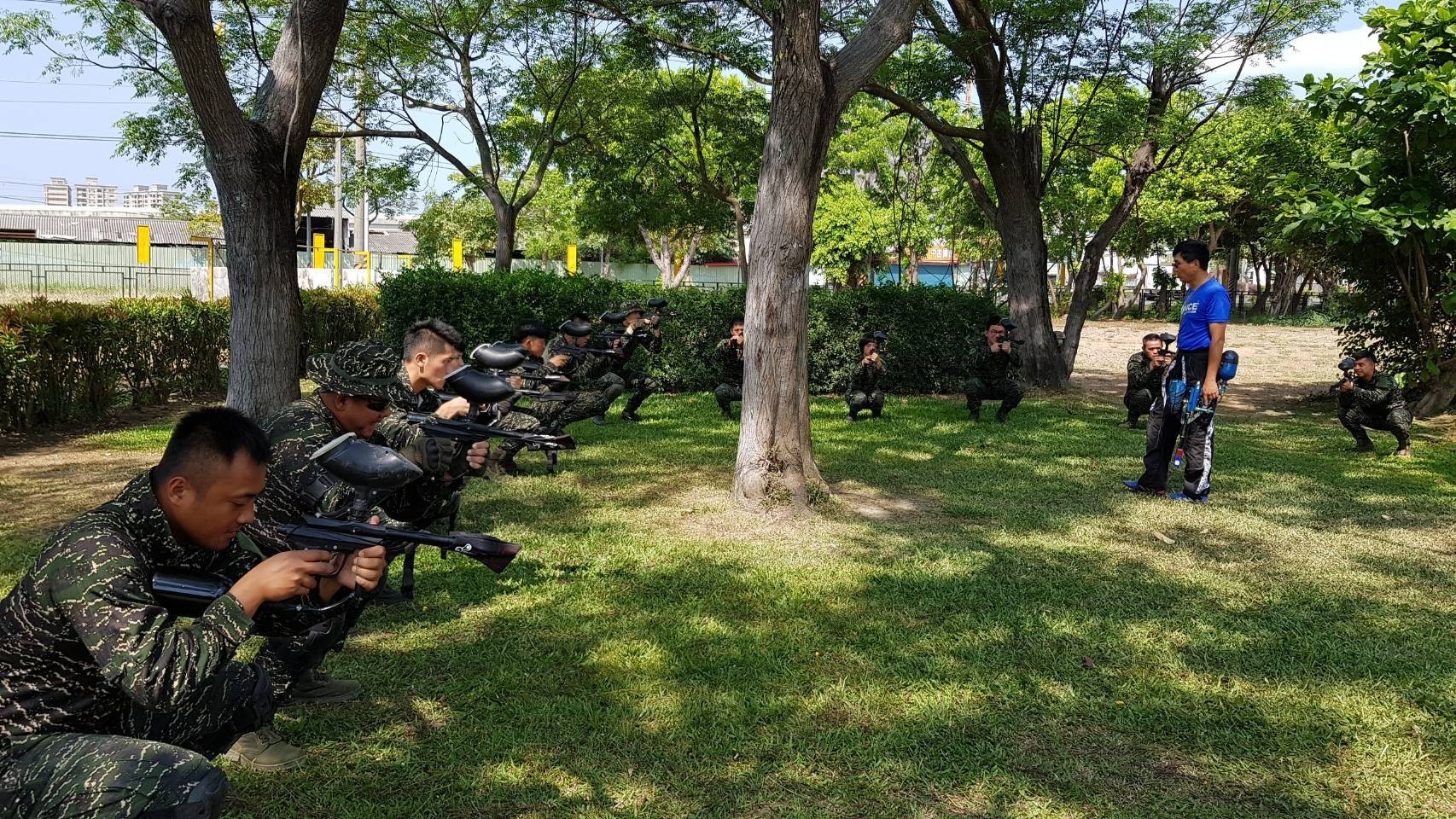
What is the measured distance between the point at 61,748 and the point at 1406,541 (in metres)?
8.02

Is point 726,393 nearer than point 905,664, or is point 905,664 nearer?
point 905,664

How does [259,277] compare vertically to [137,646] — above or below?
above

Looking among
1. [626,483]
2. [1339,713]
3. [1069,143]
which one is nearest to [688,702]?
[1339,713]

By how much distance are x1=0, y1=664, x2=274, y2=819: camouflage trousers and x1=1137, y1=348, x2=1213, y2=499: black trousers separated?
290 inches

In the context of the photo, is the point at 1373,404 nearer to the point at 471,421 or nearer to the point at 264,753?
the point at 471,421

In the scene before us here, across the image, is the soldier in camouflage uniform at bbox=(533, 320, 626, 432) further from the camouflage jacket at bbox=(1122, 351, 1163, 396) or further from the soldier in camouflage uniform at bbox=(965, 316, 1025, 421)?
the camouflage jacket at bbox=(1122, 351, 1163, 396)

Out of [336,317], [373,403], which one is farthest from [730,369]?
[373,403]

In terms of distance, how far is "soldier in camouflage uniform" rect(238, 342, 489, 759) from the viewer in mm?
3867

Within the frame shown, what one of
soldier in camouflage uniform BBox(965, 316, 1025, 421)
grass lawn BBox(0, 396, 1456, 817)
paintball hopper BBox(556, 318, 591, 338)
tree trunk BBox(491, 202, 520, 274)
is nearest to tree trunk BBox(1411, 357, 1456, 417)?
soldier in camouflage uniform BBox(965, 316, 1025, 421)

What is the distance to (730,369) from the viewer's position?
1242 centimetres

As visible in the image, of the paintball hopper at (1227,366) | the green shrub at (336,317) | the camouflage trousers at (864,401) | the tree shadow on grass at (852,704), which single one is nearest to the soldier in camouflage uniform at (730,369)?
the camouflage trousers at (864,401)

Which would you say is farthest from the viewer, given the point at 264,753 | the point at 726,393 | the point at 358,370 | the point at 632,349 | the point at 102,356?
the point at 726,393

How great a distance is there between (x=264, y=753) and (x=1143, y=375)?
1073 centimetres

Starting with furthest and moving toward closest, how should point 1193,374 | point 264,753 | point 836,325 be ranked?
point 836,325
point 1193,374
point 264,753
